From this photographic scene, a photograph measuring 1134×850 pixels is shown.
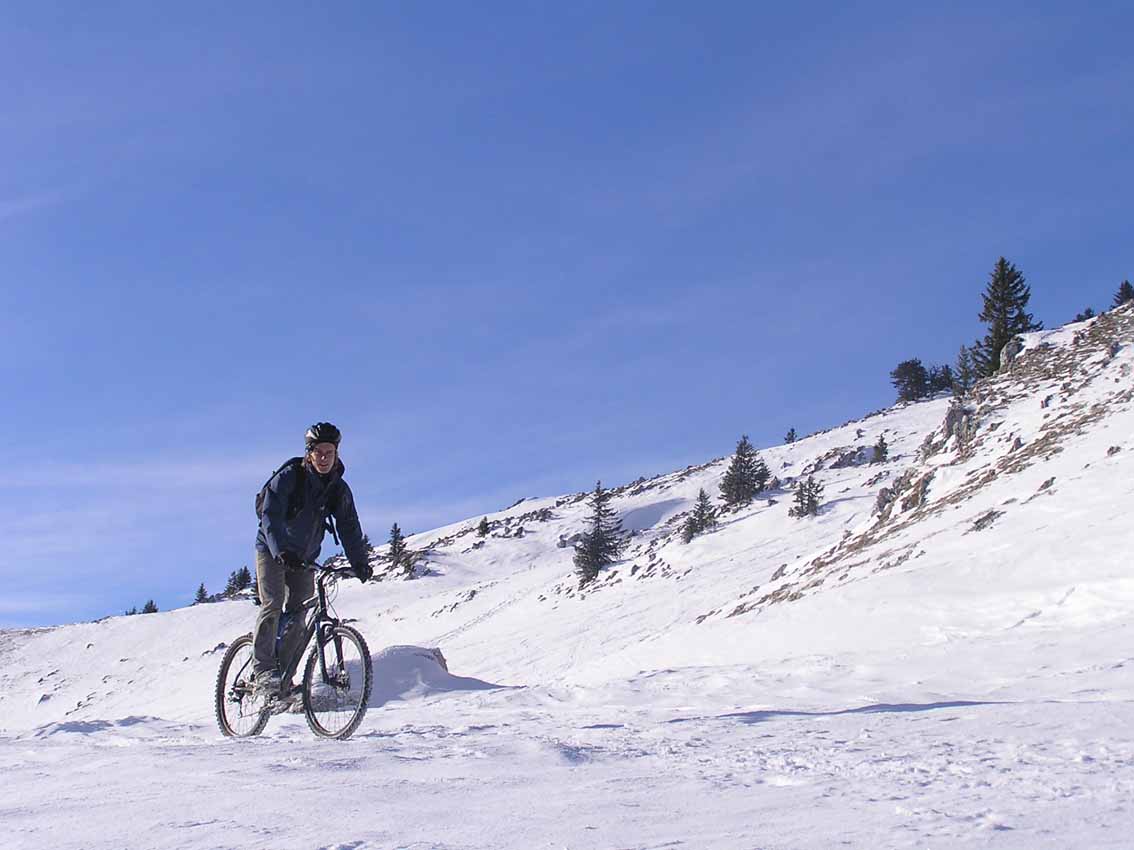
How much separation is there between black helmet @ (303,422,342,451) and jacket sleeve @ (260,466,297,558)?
26 cm

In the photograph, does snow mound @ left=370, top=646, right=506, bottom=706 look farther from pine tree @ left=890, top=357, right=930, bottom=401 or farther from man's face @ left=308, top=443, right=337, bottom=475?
pine tree @ left=890, top=357, right=930, bottom=401

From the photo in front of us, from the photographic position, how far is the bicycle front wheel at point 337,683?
6617 mm

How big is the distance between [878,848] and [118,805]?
9.89 ft

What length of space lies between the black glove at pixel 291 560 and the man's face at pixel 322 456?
2.10 ft

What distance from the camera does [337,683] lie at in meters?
6.73

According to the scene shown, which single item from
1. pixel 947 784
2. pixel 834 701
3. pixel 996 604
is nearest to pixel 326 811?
pixel 947 784

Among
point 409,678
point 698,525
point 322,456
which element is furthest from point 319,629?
point 698,525

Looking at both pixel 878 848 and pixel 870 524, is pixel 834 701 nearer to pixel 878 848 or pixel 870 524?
pixel 878 848

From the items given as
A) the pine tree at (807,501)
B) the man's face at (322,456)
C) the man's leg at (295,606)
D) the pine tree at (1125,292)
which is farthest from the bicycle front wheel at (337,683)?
the pine tree at (1125,292)

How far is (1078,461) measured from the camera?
19172mm

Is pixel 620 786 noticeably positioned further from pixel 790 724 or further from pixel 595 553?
pixel 595 553

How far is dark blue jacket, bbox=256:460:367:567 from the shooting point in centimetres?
659

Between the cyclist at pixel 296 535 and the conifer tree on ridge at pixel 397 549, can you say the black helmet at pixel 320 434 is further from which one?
the conifer tree on ridge at pixel 397 549

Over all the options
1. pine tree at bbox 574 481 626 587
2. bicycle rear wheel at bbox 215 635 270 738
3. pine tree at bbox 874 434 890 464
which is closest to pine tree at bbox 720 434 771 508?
pine tree at bbox 874 434 890 464
